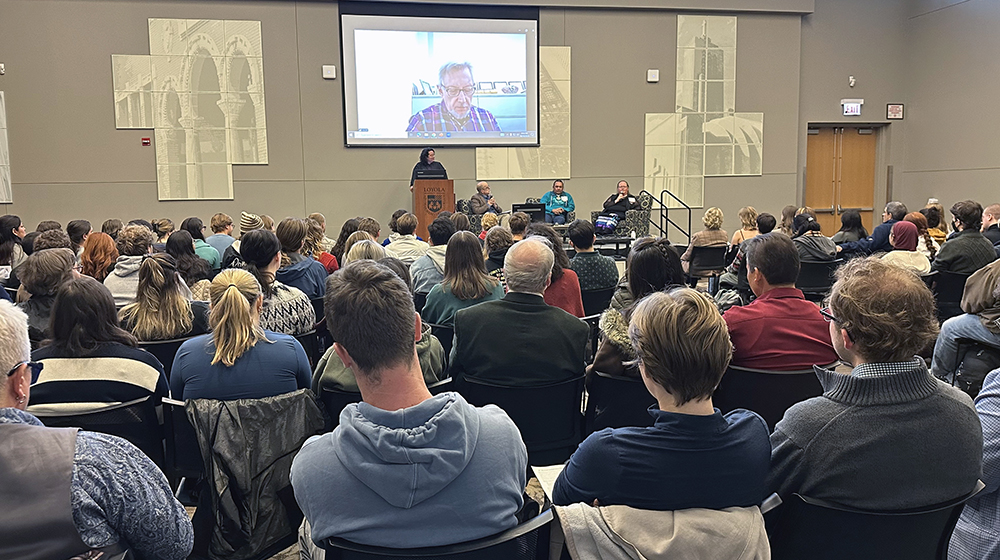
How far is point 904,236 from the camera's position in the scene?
544cm

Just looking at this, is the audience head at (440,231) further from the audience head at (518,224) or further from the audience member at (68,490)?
the audience member at (68,490)

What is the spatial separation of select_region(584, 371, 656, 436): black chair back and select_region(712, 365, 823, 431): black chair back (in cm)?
30

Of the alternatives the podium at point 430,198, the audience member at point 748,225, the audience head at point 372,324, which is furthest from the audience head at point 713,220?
the audience head at point 372,324

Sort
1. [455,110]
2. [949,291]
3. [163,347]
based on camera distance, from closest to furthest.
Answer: [163,347], [949,291], [455,110]

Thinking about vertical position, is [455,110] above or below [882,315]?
above

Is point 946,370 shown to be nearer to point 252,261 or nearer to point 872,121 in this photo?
point 252,261

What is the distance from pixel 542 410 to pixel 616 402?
268mm

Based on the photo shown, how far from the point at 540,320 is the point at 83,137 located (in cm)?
996

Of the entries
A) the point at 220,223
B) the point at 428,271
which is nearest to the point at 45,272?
the point at 428,271

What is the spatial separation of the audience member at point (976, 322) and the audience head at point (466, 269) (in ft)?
6.40

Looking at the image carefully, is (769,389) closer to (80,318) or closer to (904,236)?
(80,318)

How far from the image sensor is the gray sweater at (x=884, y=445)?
1429 millimetres

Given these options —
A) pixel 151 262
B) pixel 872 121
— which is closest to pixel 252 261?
pixel 151 262

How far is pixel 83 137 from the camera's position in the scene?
396 inches
